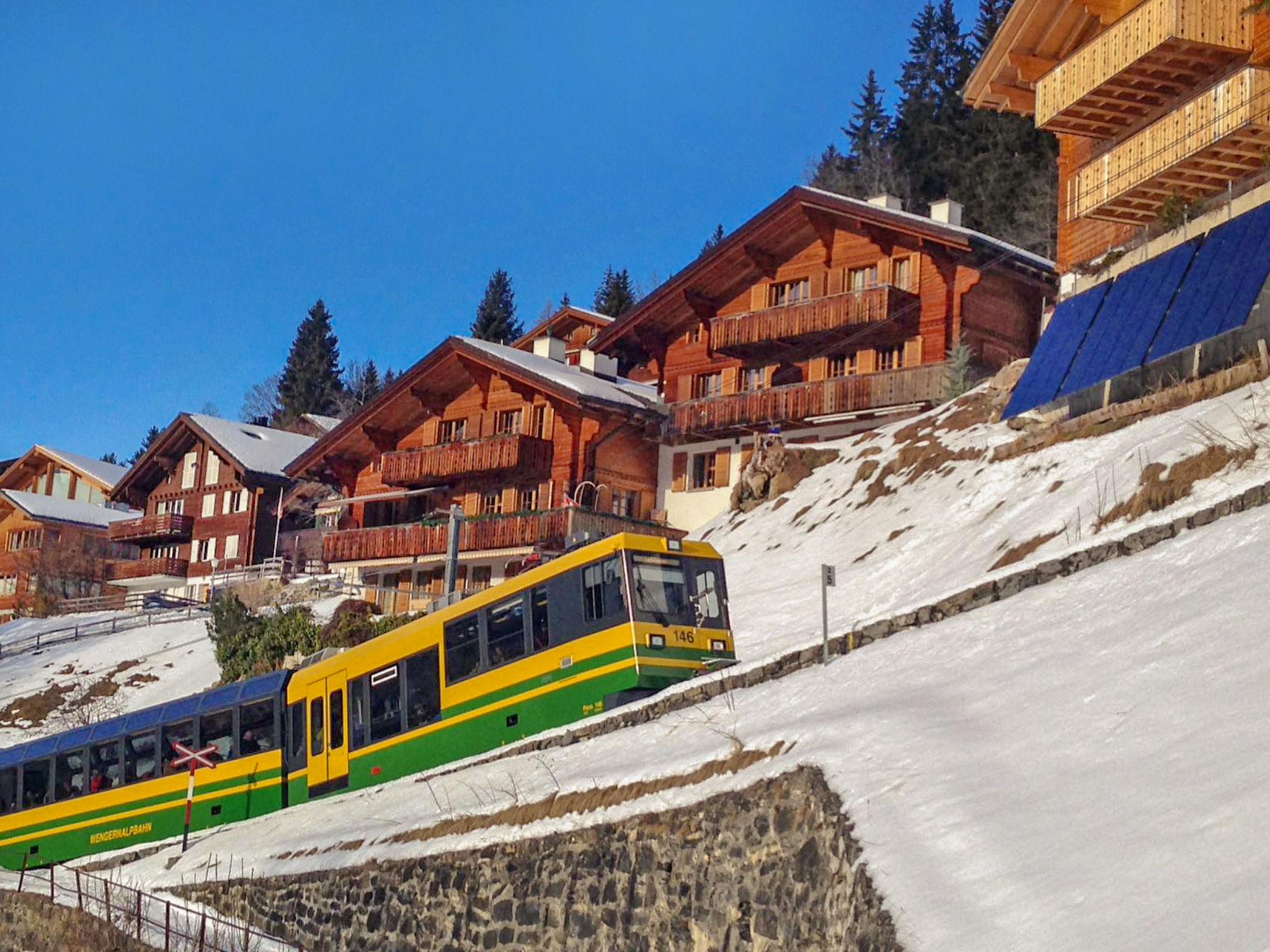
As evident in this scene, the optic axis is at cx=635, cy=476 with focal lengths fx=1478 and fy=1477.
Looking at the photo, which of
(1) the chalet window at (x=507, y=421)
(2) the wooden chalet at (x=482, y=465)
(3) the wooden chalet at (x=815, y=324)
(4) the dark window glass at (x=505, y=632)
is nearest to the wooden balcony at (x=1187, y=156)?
(3) the wooden chalet at (x=815, y=324)

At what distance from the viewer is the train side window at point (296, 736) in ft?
79.6

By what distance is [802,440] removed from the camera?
4366 centimetres

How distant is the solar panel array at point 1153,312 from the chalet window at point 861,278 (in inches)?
533

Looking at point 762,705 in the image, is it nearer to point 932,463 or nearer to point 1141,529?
point 1141,529

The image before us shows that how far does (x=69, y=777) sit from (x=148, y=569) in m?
40.2

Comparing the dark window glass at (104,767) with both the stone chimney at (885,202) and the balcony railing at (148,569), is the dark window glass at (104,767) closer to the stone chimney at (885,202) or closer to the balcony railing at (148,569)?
the stone chimney at (885,202)

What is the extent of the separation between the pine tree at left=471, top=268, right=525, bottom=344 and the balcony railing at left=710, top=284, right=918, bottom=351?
6026 cm

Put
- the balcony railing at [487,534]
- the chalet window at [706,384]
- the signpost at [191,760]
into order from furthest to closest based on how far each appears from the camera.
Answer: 1. the chalet window at [706,384]
2. the balcony railing at [487,534]
3. the signpost at [191,760]

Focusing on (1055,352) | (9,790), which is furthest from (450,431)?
(1055,352)

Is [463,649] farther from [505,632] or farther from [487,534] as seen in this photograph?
[487,534]

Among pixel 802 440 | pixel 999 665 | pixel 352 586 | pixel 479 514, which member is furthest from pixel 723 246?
pixel 999 665

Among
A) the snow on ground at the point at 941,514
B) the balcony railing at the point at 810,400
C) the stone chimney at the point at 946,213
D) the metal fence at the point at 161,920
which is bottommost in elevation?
the metal fence at the point at 161,920

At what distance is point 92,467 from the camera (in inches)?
3273

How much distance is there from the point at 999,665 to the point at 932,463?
18011 mm
